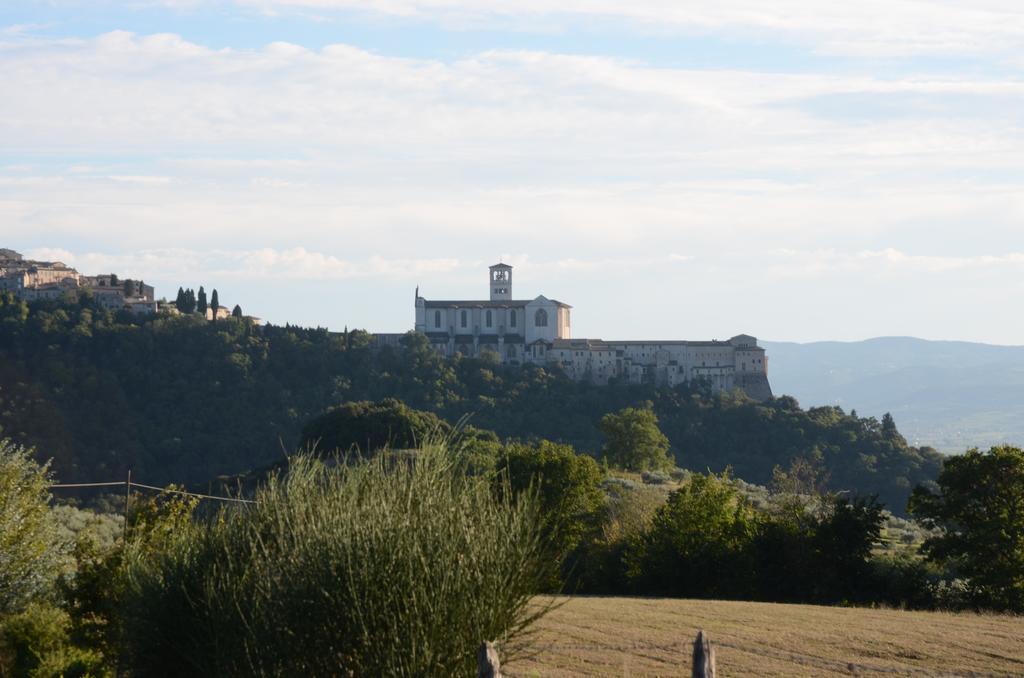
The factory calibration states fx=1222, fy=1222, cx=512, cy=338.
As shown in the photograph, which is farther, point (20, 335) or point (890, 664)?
point (20, 335)

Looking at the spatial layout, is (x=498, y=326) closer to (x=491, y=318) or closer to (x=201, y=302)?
(x=491, y=318)

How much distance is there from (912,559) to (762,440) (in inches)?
2632

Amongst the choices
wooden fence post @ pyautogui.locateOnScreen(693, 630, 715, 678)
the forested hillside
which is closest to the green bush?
wooden fence post @ pyautogui.locateOnScreen(693, 630, 715, 678)

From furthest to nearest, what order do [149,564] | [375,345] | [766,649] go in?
[375,345] < [766,649] < [149,564]

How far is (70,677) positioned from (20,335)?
9543cm

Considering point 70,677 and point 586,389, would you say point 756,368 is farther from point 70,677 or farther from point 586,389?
point 70,677

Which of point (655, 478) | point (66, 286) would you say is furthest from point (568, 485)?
point (66, 286)

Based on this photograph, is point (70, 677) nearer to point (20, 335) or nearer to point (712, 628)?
point (712, 628)

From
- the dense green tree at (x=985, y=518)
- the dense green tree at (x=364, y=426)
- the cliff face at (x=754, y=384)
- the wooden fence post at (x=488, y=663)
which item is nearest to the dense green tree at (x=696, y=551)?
the dense green tree at (x=985, y=518)

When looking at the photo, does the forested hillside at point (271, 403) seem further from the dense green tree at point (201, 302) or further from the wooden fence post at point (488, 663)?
the wooden fence post at point (488, 663)

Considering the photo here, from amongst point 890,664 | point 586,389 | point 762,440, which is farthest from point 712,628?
point 586,389

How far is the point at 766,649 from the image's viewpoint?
19.2 meters

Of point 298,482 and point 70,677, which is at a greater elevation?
point 298,482

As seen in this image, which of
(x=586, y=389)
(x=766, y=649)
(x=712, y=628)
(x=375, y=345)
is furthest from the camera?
(x=375, y=345)
